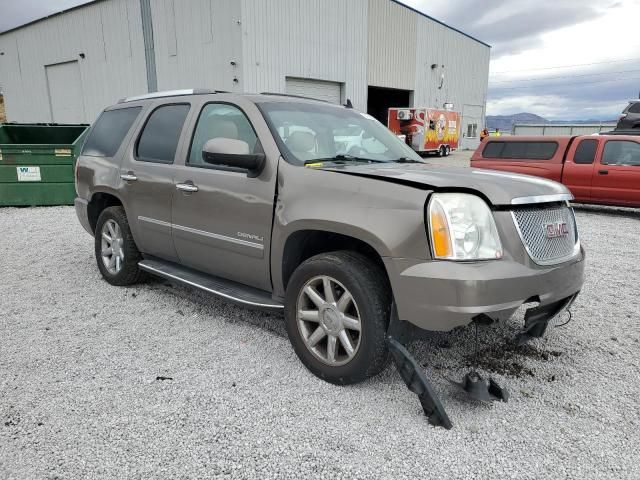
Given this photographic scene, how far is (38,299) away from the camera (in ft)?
14.7

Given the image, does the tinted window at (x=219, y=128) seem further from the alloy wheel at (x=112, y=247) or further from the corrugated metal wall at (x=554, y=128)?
the corrugated metal wall at (x=554, y=128)

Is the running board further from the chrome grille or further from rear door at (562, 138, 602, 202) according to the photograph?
rear door at (562, 138, 602, 202)

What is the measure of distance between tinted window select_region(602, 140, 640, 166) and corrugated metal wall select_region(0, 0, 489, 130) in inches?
555

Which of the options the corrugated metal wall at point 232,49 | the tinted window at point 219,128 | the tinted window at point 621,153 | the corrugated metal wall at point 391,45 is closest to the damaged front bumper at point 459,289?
the tinted window at point 219,128

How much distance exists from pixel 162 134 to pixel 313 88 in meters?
20.0

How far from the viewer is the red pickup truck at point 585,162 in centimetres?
948

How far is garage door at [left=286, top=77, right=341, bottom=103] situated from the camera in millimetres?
22078

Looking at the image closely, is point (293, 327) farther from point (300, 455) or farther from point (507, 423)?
point (507, 423)

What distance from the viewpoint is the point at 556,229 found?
9.21 ft

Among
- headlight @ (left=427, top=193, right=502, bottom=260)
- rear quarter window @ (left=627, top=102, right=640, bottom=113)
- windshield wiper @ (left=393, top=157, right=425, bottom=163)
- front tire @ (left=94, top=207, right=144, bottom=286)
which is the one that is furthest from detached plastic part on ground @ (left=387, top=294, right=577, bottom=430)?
rear quarter window @ (left=627, top=102, right=640, bottom=113)

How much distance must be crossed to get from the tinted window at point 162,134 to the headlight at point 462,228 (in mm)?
2412

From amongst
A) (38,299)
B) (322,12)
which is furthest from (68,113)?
(38,299)

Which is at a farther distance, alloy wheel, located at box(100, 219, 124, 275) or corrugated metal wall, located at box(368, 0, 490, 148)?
corrugated metal wall, located at box(368, 0, 490, 148)

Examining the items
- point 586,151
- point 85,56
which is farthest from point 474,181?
point 85,56
